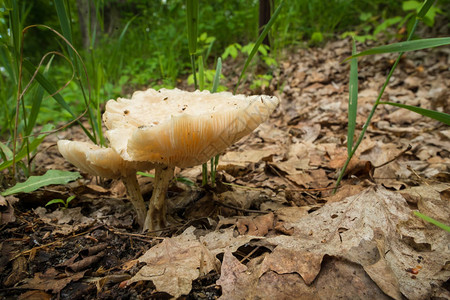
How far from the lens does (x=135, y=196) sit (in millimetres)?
1795

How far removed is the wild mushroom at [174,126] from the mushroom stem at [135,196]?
4.4 inches

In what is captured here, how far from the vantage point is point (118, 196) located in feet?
7.12

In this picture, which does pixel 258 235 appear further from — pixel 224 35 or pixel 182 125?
pixel 224 35

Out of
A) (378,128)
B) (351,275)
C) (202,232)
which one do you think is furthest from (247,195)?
(378,128)

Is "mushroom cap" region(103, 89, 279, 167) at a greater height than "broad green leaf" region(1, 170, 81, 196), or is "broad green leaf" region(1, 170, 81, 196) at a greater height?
"mushroom cap" region(103, 89, 279, 167)

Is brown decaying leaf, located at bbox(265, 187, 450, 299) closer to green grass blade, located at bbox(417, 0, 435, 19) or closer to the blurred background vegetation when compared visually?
green grass blade, located at bbox(417, 0, 435, 19)

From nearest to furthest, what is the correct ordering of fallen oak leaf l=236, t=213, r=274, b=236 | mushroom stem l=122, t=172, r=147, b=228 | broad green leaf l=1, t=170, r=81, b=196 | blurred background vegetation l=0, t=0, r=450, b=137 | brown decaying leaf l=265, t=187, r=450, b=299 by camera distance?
brown decaying leaf l=265, t=187, r=450, b=299 → fallen oak leaf l=236, t=213, r=274, b=236 → broad green leaf l=1, t=170, r=81, b=196 → mushroom stem l=122, t=172, r=147, b=228 → blurred background vegetation l=0, t=0, r=450, b=137

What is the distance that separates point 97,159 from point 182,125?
55 centimetres

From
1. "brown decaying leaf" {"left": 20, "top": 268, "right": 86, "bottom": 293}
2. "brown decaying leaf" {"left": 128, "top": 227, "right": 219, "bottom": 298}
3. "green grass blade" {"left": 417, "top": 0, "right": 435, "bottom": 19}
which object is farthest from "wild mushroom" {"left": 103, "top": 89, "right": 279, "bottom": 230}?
"green grass blade" {"left": 417, "top": 0, "right": 435, "bottom": 19}

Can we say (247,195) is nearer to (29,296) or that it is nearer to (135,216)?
(135,216)

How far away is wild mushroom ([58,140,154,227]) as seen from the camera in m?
1.47

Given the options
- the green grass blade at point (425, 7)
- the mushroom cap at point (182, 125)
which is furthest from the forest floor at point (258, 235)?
the green grass blade at point (425, 7)

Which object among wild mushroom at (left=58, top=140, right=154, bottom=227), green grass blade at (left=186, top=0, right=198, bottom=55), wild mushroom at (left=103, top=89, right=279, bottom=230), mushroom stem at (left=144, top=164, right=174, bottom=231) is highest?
green grass blade at (left=186, top=0, right=198, bottom=55)

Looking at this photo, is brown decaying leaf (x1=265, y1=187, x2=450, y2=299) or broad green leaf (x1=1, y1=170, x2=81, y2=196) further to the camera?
broad green leaf (x1=1, y1=170, x2=81, y2=196)
